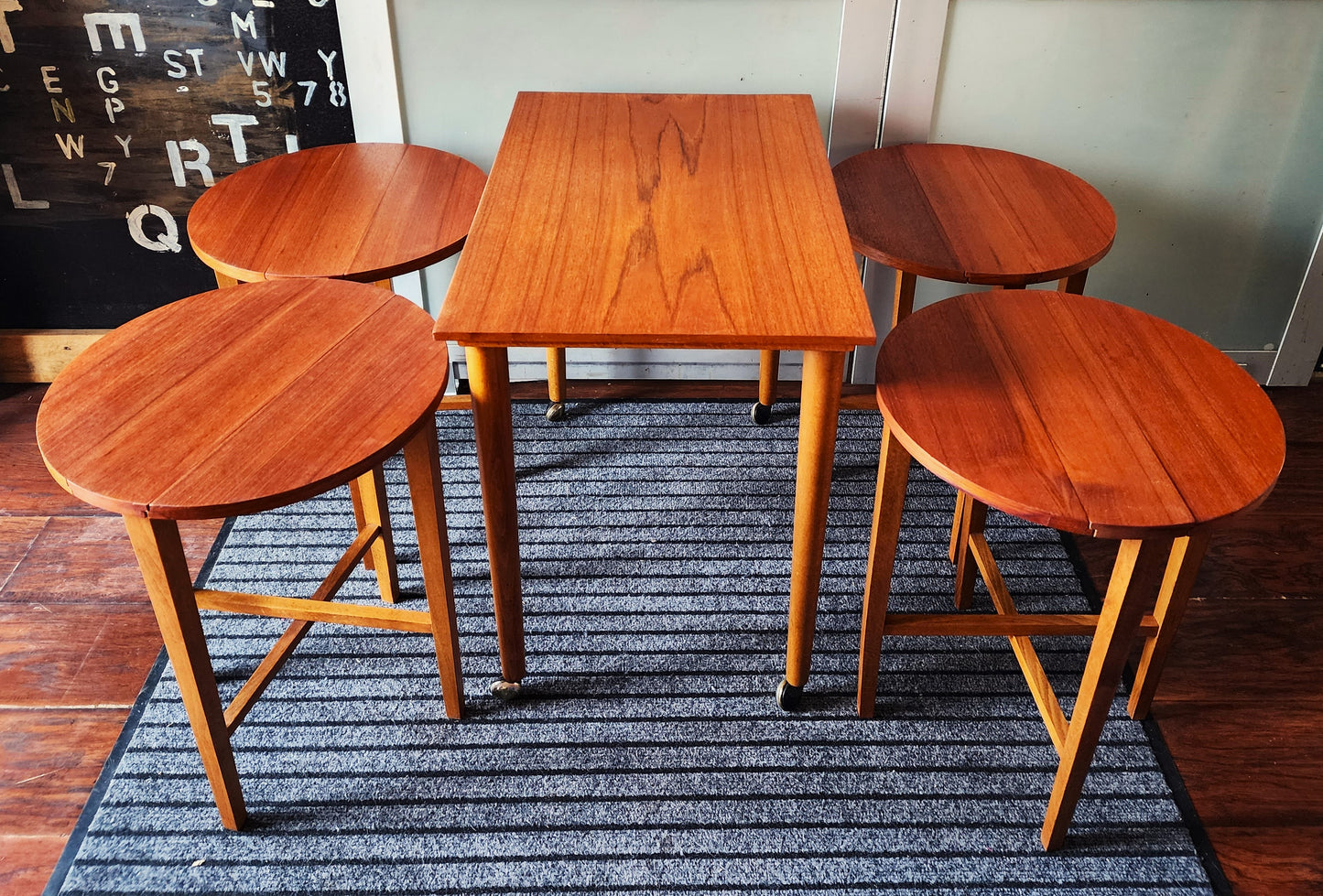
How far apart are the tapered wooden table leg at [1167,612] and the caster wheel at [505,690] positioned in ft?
3.46

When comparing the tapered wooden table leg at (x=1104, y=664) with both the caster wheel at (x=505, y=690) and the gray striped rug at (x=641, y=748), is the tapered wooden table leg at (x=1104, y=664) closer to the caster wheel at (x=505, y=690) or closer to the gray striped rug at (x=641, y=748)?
the gray striped rug at (x=641, y=748)

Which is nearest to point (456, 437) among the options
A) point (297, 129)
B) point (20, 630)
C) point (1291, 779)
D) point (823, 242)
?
point (297, 129)

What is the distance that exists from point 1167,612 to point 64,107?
2.42m

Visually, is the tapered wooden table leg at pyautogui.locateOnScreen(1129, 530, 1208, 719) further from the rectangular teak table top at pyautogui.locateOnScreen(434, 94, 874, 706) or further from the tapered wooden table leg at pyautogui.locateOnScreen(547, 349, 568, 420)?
the tapered wooden table leg at pyautogui.locateOnScreen(547, 349, 568, 420)

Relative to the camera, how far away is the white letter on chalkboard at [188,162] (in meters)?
2.28

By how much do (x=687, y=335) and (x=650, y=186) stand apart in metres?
0.46

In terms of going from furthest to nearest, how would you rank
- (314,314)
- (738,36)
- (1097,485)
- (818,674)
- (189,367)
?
(738,36) < (818,674) < (314,314) < (189,367) < (1097,485)

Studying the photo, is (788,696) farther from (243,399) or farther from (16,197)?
(16,197)

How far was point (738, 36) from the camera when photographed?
2.16 meters

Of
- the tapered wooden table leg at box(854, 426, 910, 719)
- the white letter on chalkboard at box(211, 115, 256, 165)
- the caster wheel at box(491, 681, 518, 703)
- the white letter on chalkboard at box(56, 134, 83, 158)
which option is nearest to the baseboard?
the white letter on chalkboard at box(56, 134, 83, 158)

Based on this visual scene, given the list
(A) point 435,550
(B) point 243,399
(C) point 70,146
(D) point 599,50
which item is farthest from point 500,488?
(C) point 70,146

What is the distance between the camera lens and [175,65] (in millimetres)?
2197

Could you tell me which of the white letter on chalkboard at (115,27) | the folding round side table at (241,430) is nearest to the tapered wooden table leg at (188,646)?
the folding round side table at (241,430)

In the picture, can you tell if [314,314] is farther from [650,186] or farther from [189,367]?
[650,186]
